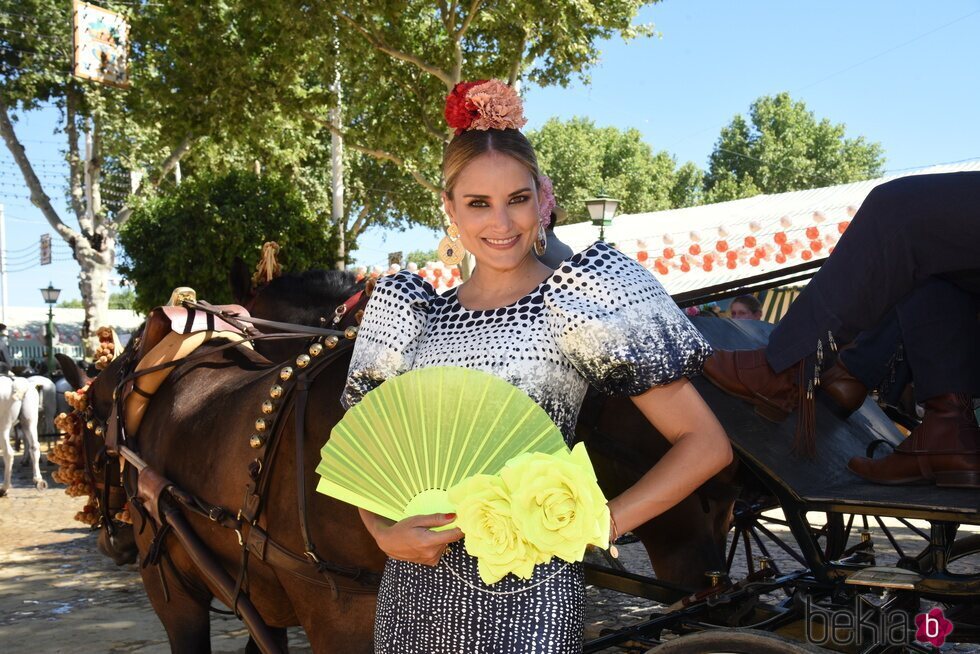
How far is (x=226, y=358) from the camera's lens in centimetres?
344

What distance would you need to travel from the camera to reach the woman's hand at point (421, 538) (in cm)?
150

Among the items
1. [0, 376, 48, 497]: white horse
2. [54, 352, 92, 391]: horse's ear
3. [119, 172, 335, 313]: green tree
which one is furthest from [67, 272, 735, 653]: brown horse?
[119, 172, 335, 313]: green tree

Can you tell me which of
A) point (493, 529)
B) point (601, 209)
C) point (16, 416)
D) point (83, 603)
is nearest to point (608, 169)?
point (601, 209)

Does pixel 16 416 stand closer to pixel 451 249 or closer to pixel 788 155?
pixel 451 249

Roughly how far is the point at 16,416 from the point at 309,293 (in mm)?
7967

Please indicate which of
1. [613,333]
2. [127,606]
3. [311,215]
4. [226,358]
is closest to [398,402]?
[613,333]

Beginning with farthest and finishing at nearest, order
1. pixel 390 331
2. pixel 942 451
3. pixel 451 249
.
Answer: pixel 942 451 < pixel 451 249 < pixel 390 331

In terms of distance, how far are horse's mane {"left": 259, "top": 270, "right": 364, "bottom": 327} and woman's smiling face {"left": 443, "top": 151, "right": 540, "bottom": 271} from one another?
8.73ft

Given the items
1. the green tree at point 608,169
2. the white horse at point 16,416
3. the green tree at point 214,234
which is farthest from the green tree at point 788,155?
the white horse at point 16,416

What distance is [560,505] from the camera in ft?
4.34

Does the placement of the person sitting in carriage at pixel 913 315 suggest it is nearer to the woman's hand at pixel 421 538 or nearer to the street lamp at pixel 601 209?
the woman's hand at pixel 421 538

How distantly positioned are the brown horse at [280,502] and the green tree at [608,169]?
3632 centimetres

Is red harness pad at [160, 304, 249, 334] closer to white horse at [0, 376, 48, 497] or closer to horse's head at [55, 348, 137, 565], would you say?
horse's head at [55, 348, 137, 565]

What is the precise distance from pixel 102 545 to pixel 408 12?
1027cm
